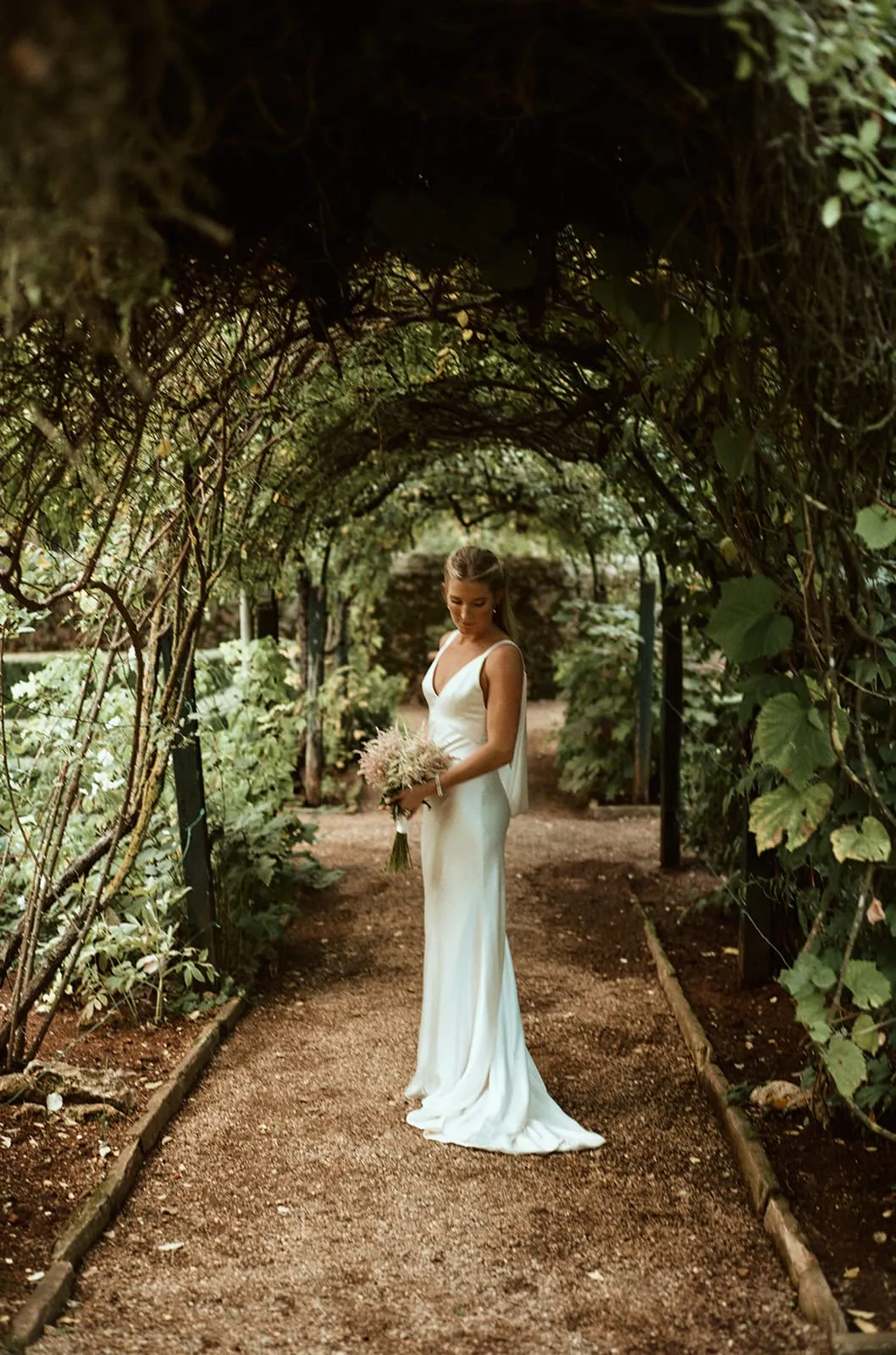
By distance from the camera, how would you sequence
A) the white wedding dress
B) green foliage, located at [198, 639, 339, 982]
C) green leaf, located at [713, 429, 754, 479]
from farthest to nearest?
green foliage, located at [198, 639, 339, 982], the white wedding dress, green leaf, located at [713, 429, 754, 479]

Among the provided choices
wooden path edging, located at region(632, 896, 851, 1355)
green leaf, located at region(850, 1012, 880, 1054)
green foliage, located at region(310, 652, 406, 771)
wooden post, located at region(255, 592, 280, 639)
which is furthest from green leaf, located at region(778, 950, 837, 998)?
green foliage, located at region(310, 652, 406, 771)

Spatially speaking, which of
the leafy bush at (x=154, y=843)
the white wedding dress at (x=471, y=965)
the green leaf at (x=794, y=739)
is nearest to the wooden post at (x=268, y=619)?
the leafy bush at (x=154, y=843)

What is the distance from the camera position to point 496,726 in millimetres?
4520

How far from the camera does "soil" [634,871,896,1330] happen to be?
3234 mm

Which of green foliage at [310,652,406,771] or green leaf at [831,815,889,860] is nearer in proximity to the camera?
green leaf at [831,815,889,860]

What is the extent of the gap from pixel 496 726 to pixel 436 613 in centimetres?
1334

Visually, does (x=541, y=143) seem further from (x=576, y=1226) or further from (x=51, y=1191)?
(x=51, y=1191)

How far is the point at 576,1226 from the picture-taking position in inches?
145

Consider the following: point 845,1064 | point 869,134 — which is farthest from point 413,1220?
point 869,134

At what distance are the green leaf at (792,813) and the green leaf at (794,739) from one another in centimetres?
4

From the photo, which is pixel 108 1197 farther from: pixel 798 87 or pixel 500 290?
pixel 798 87

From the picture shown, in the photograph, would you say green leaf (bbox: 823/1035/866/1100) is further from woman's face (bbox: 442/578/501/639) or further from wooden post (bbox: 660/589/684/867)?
wooden post (bbox: 660/589/684/867)

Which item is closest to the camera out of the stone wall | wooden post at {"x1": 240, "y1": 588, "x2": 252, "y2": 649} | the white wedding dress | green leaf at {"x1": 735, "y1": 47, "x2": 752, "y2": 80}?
green leaf at {"x1": 735, "y1": 47, "x2": 752, "y2": 80}

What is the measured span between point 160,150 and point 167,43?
223 mm
